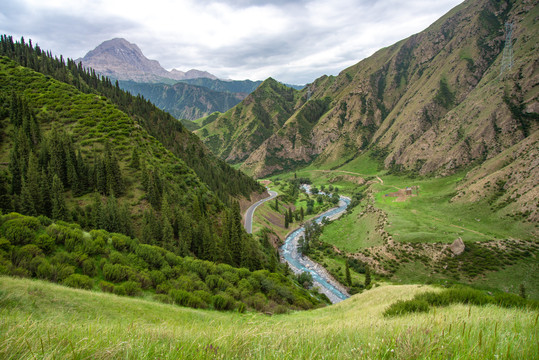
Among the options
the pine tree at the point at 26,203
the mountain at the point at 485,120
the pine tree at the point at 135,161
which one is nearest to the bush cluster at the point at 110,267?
the pine tree at the point at 26,203

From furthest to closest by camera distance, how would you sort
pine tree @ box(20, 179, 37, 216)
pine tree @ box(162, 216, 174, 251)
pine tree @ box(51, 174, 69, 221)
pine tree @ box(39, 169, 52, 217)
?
pine tree @ box(162, 216, 174, 251) → pine tree @ box(39, 169, 52, 217) → pine tree @ box(51, 174, 69, 221) → pine tree @ box(20, 179, 37, 216)

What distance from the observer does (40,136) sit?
45.7m

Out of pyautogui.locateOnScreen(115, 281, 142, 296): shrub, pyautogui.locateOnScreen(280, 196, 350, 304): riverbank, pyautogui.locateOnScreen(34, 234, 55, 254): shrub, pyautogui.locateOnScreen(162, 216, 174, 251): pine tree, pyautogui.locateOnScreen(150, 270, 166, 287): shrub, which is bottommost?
pyautogui.locateOnScreen(280, 196, 350, 304): riverbank

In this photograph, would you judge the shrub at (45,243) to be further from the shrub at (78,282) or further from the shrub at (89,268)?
the shrub at (78,282)

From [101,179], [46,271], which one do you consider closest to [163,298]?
[46,271]

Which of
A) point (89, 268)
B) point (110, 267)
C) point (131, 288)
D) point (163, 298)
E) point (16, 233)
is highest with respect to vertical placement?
point (16, 233)

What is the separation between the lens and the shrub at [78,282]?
14.3 metres

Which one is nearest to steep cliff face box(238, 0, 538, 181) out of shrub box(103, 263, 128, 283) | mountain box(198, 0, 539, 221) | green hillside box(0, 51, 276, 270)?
mountain box(198, 0, 539, 221)

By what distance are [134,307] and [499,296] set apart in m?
19.7

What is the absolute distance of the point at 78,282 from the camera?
48.3 feet

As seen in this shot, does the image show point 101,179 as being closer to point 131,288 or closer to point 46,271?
point 46,271

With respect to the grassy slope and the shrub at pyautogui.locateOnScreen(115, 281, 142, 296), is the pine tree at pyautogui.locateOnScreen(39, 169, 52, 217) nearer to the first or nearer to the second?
the shrub at pyautogui.locateOnScreen(115, 281, 142, 296)

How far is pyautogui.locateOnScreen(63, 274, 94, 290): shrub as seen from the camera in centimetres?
1430

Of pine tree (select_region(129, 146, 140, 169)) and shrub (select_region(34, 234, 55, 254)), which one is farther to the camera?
pine tree (select_region(129, 146, 140, 169))
